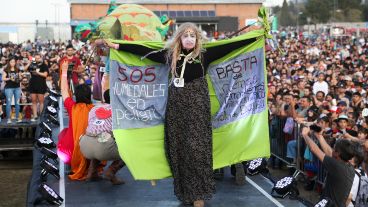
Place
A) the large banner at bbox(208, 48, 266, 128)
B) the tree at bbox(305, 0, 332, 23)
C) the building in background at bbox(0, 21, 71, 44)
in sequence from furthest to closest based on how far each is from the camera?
1. the tree at bbox(305, 0, 332, 23)
2. the building in background at bbox(0, 21, 71, 44)
3. the large banner at bbox(208, 48, 266, 128)

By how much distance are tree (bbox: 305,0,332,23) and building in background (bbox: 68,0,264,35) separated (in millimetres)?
20503

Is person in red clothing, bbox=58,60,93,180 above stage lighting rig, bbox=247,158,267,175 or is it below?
above

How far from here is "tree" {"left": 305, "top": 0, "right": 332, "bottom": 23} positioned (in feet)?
258

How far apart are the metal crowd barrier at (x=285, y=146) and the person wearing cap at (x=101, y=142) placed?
10.6 ft

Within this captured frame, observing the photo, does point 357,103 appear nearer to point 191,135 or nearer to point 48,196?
point 191,135

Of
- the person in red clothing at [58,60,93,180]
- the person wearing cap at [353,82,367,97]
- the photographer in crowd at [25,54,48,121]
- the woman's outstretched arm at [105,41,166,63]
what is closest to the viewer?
the woman's outstretched arm at [105,41,166,63]

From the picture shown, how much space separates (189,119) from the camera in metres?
5.73

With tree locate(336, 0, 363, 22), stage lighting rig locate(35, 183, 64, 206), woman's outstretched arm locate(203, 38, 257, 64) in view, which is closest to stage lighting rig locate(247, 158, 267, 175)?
woman's outstretched arm locate(203, 38, 257, 64)

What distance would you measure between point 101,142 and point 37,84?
723 centimetres

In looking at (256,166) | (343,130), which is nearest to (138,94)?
(256,166)

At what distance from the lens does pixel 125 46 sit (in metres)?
5.91

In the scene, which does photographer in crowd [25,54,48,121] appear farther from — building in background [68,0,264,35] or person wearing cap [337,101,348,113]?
building in background [68,0,264,35]

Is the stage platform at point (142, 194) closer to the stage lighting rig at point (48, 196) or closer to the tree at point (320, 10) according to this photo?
the stage lighting rig at point (48, 196)

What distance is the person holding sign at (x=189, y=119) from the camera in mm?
5730
